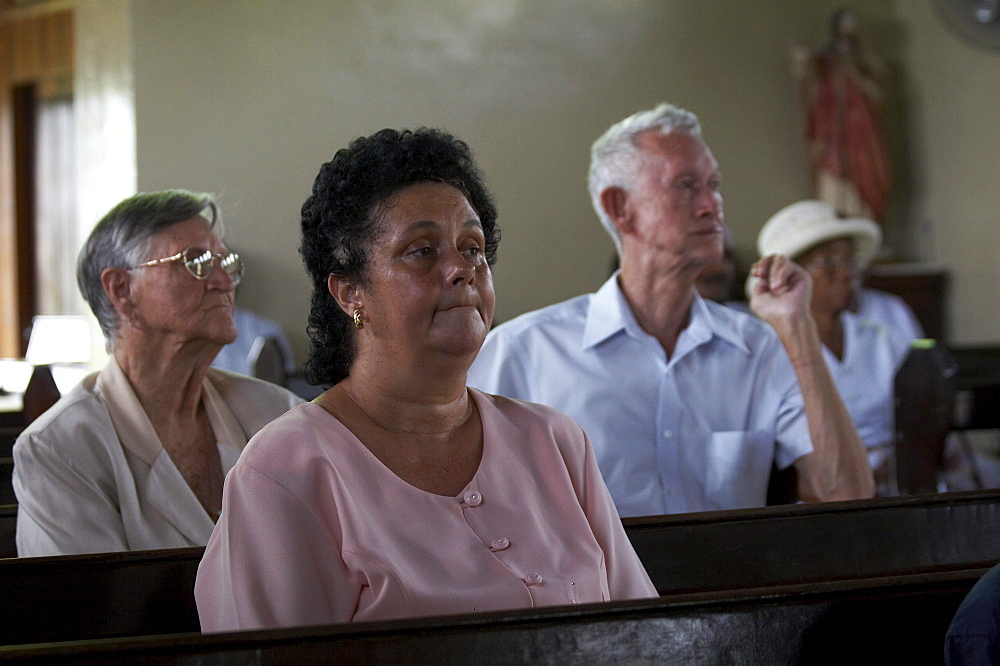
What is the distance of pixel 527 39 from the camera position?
6.02 m

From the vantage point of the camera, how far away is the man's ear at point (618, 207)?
239cm

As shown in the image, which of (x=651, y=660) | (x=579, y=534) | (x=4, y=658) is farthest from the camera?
(x=579, y=534)

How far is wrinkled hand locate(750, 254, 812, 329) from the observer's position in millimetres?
2318

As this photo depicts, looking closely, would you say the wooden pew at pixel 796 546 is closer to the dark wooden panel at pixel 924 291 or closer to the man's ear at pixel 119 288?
the man's ear at pixel 119 288

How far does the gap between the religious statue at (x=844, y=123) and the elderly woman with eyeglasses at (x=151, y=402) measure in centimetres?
509

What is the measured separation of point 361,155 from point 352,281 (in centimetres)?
17

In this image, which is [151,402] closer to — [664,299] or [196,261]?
[196,261]

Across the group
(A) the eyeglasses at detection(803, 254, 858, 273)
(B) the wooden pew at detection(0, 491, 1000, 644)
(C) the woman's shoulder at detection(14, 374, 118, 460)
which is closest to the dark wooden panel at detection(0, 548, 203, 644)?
(B) the wooden pew at detection(0, 491, 1000, 644)

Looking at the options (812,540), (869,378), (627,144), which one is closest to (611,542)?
(812,540)

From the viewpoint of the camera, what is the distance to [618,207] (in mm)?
2404

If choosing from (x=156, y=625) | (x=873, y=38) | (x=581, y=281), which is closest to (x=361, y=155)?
(x=156, y=625)

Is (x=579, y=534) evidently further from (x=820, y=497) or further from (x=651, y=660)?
(x=820, y=497)

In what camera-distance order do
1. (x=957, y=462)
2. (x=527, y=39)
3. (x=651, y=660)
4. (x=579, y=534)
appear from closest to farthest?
1. (x=651, y=660)
2. (x=579, y=534)
3. (x=957, y=462)
4. (x=527, y=39)

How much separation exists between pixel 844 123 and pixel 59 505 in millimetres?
5734
